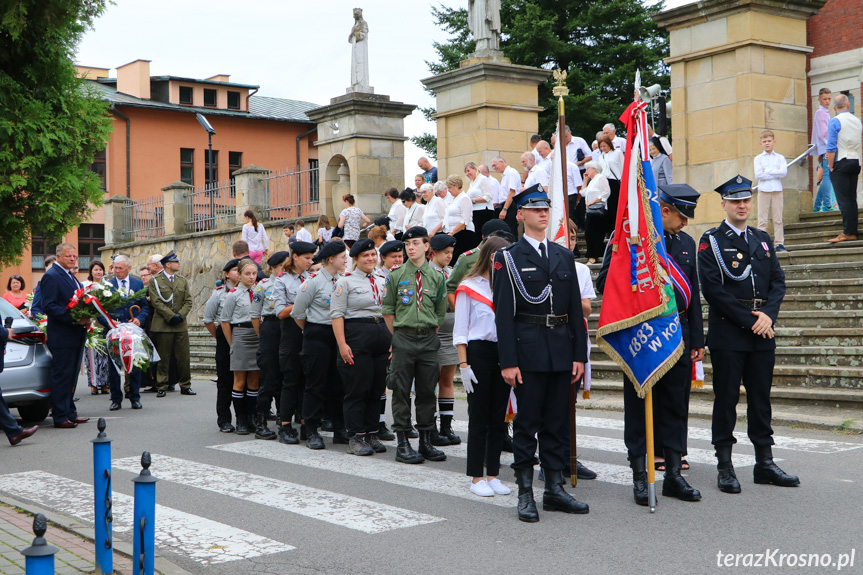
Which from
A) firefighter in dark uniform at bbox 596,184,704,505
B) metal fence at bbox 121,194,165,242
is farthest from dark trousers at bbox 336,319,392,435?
metal fence at bbox 121,194,165,242

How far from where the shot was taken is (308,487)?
7504 millimetres

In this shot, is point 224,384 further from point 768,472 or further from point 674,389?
point 768,472

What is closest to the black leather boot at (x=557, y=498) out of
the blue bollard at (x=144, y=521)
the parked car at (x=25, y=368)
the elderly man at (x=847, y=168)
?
the blue bollard at (x=144, y=521)

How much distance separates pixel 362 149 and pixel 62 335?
34.4 feet

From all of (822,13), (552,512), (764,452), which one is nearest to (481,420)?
(552,512)

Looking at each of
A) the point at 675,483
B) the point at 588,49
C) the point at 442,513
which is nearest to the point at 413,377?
the point at 442,513

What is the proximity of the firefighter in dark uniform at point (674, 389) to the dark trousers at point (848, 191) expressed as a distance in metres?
7.14

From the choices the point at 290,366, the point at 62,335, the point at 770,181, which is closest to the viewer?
the point at 290,366

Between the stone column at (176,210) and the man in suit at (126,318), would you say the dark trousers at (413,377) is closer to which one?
the man in suit at (126,318)

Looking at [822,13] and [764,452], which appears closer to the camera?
[764,452]

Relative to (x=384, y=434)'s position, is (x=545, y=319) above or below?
above

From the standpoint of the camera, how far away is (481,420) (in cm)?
711

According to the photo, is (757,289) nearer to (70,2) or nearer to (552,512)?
(552,512)

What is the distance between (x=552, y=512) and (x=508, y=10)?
102 feet
